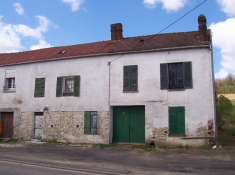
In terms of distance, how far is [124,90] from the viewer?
12617 mm

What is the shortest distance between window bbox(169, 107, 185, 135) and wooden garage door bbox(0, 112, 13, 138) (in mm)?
11308

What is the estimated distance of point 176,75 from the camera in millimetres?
11945

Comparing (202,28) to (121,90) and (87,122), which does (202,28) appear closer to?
(121,90)

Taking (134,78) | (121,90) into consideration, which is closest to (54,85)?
(121,90)

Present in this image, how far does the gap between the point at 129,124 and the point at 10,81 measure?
9.80 m

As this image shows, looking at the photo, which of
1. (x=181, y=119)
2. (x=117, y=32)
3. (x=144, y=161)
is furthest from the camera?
(x=117, y=32)

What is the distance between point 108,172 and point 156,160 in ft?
8.96

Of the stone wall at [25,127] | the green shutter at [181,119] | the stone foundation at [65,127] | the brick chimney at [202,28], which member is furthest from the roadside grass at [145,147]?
the stone wall at [25,127]

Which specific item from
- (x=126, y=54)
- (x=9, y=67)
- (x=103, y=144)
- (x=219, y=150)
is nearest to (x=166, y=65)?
(x=126, y=54)

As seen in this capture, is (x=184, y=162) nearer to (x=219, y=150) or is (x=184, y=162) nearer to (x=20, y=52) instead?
(x=219, y=150)

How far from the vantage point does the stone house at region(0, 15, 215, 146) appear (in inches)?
452

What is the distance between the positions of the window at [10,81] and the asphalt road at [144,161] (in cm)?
746

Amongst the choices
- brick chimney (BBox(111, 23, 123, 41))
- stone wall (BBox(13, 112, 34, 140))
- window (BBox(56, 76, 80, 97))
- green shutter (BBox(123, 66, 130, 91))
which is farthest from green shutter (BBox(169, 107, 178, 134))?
stone wall (BBox(13, 112, 34, 140))

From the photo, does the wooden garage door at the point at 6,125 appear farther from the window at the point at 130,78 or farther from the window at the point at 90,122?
the window at the point at 130,78
